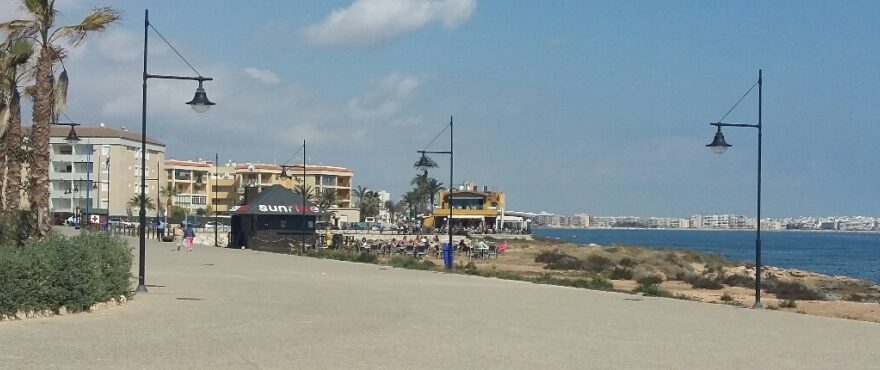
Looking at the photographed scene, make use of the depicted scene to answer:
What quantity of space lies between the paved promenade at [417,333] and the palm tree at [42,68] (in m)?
3.02

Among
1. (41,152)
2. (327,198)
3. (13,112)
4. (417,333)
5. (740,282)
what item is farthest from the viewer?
(327,198)

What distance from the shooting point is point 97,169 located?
389ft

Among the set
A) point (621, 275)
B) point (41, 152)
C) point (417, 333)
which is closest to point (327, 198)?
point (621, 275)

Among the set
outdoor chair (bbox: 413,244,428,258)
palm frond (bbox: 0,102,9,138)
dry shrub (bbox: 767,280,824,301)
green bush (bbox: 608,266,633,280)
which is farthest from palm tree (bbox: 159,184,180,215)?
palm frond (bbox: 0,102,9,138)

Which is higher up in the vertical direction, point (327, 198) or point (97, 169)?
point (97, 169)

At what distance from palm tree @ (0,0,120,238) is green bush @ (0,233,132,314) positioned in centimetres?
360

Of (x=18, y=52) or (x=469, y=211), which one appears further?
(x=469, y=211)

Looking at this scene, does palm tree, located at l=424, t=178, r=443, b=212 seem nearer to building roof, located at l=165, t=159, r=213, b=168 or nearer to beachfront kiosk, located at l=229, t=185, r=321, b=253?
building roof, located at l=165, t=159, r=213, b=168

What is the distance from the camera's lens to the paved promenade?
1216 cm

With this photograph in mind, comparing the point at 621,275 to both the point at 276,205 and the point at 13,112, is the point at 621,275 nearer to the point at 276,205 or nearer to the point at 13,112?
the point at 276,205

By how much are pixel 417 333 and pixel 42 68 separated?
11625 millimetres

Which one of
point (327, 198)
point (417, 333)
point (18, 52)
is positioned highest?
point (18, 52)

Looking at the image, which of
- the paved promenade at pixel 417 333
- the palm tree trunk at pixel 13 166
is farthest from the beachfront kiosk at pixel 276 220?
the paved promenade at pixel 417 333

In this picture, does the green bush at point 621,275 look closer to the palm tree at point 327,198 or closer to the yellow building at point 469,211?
the yellow building at point 469,211
